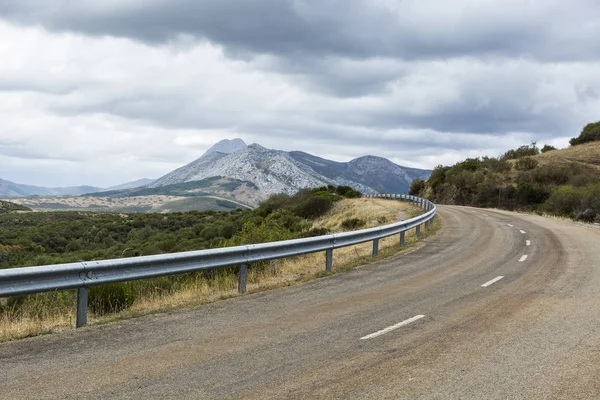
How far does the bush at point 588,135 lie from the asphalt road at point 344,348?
7722 centimetres

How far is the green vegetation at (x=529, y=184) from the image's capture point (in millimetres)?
38406

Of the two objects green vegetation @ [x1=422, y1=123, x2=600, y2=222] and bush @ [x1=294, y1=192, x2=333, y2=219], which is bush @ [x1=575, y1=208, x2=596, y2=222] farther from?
bush @ [x1=294, y1=192, x2=333, y2=219]

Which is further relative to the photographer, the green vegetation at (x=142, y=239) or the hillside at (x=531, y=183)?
the hillside at (x=531, y=183)

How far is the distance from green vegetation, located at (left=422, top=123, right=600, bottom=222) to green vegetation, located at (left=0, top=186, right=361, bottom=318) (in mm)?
13158

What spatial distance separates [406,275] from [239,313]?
518 centimetres

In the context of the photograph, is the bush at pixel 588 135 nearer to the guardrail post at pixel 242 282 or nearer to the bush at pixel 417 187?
the bush at pixel 417 187

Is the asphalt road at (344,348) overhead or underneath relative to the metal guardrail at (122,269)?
underneath

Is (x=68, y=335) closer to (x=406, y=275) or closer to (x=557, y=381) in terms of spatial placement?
(x=557, y=381)

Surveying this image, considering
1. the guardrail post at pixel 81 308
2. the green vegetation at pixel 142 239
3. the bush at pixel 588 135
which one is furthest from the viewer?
the bush at pixel 588 135

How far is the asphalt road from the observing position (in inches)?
192

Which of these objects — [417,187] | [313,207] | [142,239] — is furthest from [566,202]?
[417,187]

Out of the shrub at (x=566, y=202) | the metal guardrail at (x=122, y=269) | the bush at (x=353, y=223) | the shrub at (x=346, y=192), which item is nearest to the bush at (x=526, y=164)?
the shrub at (x=346, y=192)

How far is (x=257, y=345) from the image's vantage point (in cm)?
633

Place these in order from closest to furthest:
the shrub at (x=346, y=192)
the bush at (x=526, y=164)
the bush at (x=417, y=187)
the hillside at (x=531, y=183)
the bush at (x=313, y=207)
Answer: the hillside at (x=531, y=183) → the bush at (x=313, y=207) → the bush at (x=526, y=164) → the shrub at (x=346, y=192) → the bush at (x=417, y=187)
